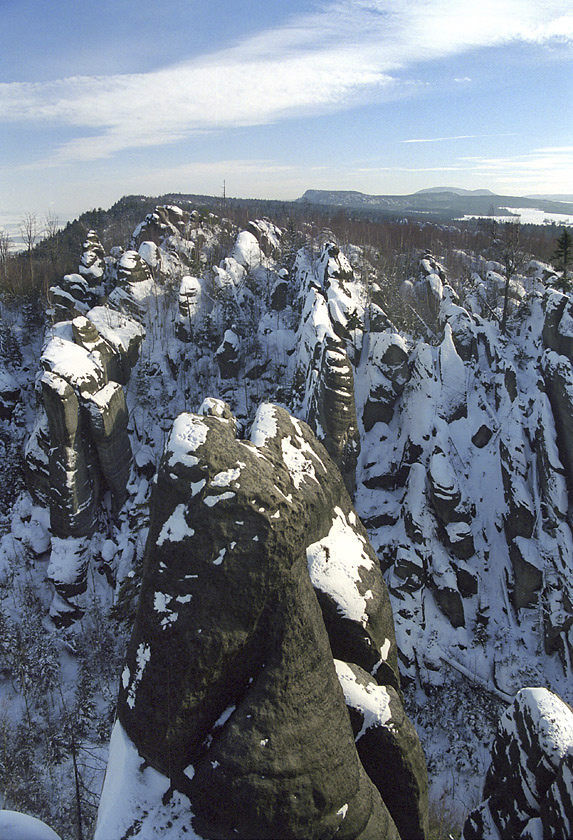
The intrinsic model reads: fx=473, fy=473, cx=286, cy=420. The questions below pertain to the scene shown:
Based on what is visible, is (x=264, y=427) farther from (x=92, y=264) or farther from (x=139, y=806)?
(x=92, y=264)

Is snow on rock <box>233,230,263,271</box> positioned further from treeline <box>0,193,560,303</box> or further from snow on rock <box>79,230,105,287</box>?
snow on rock <box>79,230,105,287</box>

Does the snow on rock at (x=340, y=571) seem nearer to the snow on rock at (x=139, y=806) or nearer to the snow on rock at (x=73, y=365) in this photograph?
the snow on rock at (x=139, y=806)

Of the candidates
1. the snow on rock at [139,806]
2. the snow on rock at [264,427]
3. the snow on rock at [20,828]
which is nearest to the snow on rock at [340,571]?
the snow on rock at [264,427]

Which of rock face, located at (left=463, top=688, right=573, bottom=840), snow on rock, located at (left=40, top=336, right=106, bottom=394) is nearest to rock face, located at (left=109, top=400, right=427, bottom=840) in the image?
rock face, located at (left=463, top=688, right=573, bottom=840)

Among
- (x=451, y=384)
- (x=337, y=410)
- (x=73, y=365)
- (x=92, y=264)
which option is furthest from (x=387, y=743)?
(x=92, y=264)

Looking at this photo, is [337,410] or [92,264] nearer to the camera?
[337,410]
